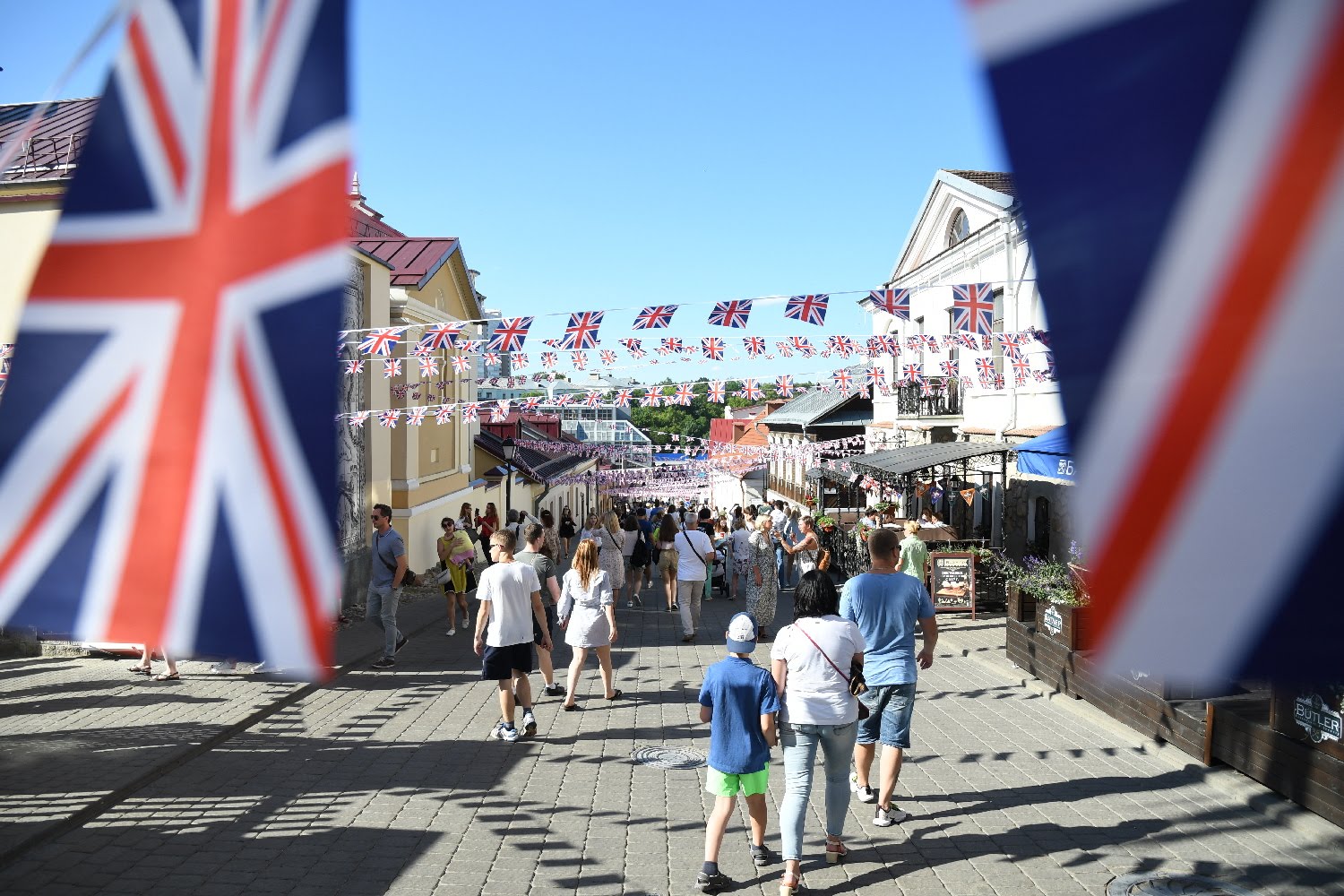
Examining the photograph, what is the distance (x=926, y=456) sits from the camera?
20.6 meters

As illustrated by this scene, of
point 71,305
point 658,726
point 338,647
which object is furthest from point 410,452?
point 71,305

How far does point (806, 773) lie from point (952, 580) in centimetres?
1079

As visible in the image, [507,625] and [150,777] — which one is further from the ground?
[507,625]

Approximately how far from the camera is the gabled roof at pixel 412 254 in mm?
20375

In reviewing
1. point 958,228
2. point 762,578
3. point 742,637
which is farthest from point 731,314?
point 958,228

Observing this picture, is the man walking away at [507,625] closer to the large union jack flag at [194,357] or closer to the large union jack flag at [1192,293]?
the large union jack flag at [194,357]

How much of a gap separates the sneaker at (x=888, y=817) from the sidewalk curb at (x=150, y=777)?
3.40 meters

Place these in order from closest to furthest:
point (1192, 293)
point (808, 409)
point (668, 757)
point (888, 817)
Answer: point (1192, 293) < point (888, 817) < point (668, 757) < point (808, 409)

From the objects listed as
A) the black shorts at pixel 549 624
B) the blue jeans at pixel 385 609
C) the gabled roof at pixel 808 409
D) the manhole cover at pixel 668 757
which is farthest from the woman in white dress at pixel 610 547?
the gabled roof at pixel 808 409

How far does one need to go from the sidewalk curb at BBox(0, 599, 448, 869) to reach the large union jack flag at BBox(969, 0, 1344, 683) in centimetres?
315

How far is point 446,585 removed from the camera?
15.3 m

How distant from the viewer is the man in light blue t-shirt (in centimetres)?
654

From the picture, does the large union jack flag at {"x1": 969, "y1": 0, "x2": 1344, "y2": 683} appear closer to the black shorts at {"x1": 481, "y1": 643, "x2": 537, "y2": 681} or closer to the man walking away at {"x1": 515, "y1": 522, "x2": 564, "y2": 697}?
the black shorts at {"x1": 481, "y1": 643, "x2": 537, "y2": 681}

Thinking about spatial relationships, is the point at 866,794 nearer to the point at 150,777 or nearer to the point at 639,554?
the point at 150,777
